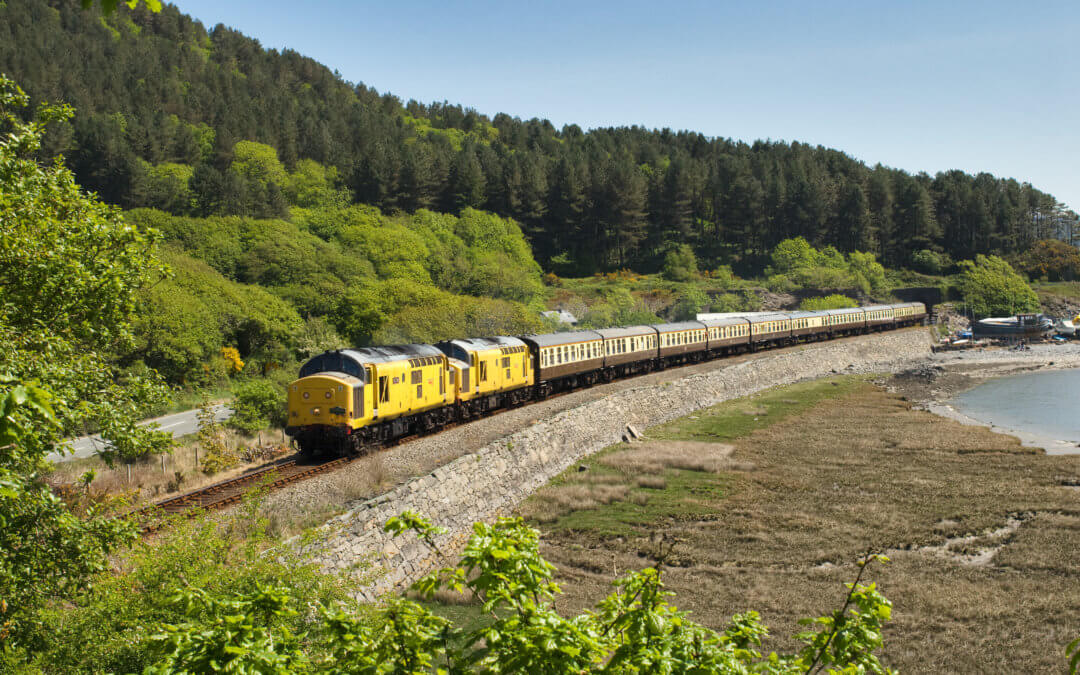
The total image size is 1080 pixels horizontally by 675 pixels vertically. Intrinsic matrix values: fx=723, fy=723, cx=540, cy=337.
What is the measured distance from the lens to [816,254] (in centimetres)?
11512

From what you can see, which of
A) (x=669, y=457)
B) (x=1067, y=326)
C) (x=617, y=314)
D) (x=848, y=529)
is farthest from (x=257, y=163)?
(x=1067, y=326)

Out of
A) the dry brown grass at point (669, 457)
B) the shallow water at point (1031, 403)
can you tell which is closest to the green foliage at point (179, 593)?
the dry brown grass at point (669, 457)

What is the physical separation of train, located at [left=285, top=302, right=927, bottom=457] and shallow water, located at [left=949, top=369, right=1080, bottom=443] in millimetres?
18444

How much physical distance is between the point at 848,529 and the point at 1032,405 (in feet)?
120

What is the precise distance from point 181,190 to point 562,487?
61.8 meters

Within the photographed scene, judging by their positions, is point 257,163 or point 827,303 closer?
point 257,163

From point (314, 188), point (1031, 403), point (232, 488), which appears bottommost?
point (1031, 403)

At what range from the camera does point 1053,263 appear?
12269cm

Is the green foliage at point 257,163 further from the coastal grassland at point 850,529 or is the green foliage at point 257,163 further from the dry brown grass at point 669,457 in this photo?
the coastal grassland at point 850,529

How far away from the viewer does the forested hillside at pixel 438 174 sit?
262 feet

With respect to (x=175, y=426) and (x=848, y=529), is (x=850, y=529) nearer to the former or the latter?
(x=848, y=529)

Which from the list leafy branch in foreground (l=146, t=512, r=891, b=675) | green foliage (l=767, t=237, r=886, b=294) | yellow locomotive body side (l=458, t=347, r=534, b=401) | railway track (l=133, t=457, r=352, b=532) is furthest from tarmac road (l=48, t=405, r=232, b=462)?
green foliage (l=767, t=237, r=886, b=294)

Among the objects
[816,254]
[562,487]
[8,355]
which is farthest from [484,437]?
[816,254]

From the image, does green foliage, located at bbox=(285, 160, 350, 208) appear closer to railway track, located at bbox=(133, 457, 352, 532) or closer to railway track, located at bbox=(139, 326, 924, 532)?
railway track, located at bbox=(139, 326, 924, 532)
